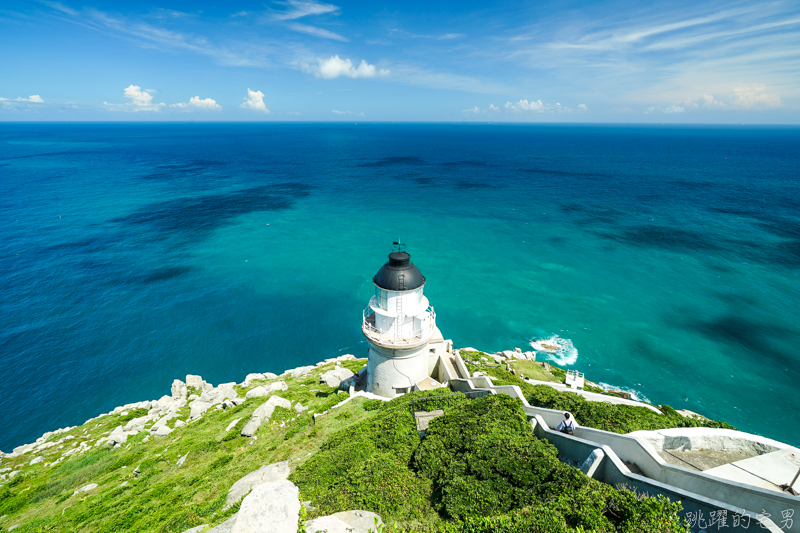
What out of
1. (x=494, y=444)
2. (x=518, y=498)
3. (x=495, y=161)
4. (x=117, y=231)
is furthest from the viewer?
(x=495, y=161)

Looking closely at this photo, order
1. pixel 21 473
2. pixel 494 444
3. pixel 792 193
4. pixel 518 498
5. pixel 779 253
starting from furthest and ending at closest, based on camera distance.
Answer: pixel 792 193 < pixel 779 253 < pixel 21 473 < pixel 494 444 < pixel 518 498

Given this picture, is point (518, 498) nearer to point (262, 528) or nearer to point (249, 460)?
point (262, 528)

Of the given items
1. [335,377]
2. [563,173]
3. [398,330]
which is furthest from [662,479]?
[563,173]

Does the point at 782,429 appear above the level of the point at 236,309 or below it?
below

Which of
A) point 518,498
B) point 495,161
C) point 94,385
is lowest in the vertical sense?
point 94,385

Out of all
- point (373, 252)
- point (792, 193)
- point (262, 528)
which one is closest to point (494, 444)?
point (262, 528)

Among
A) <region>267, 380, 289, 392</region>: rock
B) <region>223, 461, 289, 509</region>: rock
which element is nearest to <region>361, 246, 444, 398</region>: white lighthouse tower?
<region>223, 461, 289, 509</region>: rock

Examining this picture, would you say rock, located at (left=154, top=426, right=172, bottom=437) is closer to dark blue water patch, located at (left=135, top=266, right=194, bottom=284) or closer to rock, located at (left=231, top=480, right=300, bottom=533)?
rock, located at (left=231, top=480, right=300, bottom=533)

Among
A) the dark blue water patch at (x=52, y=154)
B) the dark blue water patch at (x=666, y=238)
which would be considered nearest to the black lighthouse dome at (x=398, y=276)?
the dark blue water patch at (x=666, y=238)

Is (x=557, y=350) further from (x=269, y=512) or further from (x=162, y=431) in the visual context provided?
(x=162, y=431)
